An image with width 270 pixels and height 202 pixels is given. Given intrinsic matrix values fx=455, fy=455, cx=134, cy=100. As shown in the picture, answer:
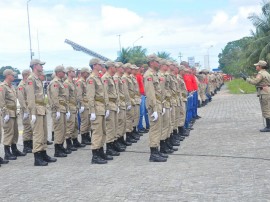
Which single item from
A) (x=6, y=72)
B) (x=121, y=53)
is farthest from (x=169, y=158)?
(x=121, y=53)

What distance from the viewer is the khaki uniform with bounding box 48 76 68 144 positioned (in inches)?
386

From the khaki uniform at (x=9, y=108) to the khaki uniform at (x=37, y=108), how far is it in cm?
120

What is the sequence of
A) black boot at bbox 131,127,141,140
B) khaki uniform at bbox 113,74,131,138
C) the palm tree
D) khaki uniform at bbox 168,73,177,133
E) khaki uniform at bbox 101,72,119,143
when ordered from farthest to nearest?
1. the palm tree
2. black boot at bbox 131,127,141,140
3. khaki uniform at bbox 113,74,131,138
4. khaki uniform at bbox 168,73,177,133
5. khaki uniform at bbox 101,72,119,143

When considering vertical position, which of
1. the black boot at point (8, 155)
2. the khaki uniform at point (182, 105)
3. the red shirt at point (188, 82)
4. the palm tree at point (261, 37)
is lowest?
the black boot at point (8, 155)

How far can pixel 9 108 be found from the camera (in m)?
9.91

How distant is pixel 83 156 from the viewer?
9719 millimetres

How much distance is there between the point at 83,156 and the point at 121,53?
4823cm

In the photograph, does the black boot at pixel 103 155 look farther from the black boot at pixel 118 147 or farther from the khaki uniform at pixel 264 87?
the khaki uniform at pixel 264 87

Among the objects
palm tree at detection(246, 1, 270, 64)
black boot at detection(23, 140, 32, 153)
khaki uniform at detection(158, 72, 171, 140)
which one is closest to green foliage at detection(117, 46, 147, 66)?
palm tree at detection(246, 1, 270, 64)

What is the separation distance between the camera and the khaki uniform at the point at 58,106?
9.80 m

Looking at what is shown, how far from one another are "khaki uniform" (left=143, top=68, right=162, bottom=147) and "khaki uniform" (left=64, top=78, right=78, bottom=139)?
279cm

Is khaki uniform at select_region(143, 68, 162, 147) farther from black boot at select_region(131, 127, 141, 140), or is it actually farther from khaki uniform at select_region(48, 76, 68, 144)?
black boot at select_region(131, 127, 141, 140)

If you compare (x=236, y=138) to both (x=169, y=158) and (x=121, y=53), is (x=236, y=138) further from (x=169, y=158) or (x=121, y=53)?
(x=121, y=53)

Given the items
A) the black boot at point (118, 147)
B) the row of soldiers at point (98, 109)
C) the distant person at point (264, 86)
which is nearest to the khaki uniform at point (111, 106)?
the row of soldiers at point (98, 109)
